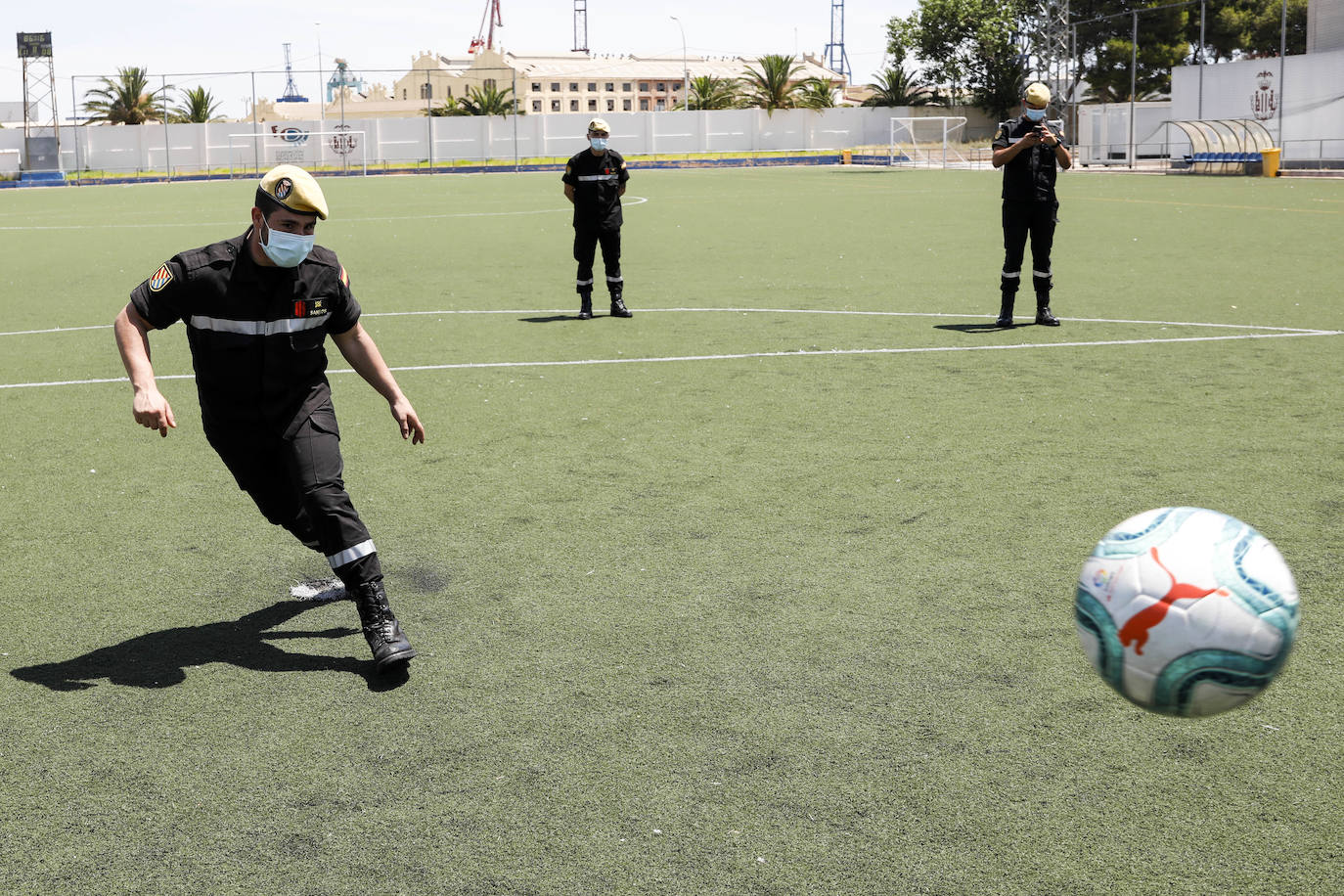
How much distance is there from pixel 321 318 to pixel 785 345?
7.11m

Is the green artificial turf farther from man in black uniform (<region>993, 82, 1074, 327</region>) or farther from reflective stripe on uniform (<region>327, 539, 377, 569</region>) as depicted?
man in black uniform (<region>993, 82, 1074, 327</region>)

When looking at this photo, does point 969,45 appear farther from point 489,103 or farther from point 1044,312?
point 1044,312

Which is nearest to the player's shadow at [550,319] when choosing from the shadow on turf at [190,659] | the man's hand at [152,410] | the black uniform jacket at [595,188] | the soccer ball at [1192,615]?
the black uniform jacket at [595,188]

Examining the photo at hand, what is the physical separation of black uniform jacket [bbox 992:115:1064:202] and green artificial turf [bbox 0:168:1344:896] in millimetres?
1283

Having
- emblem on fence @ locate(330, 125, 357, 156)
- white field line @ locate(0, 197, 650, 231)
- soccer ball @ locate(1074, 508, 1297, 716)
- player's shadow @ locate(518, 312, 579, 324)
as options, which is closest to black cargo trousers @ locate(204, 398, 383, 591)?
soccer ball @ locate(1074, 508, 1297, 716)

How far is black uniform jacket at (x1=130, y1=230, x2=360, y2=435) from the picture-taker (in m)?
4.85

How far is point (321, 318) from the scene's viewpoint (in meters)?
5.01

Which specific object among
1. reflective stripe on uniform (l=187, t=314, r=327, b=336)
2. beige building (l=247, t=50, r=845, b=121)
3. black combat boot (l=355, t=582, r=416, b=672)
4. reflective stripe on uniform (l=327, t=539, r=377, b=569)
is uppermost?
beige building (l=247, t=50, r=845, b=121)

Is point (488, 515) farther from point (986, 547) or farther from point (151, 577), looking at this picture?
point (986, 547)

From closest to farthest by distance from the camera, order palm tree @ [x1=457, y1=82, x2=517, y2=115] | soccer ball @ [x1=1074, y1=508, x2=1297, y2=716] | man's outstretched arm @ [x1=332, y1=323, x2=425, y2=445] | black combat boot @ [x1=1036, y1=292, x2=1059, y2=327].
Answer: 1. soccer ball @ [x1=1074, y1=508, x2=1297, y2=716]
2. man's outstretched arm @ [x1=332, y1=323, x2=425, y2=445]
3. black combat boot @ [x1=1036, y1=292, x2=1059, y2=327]
4. palm tree @ [x1=457, y1=82, x2=517, y2=115]

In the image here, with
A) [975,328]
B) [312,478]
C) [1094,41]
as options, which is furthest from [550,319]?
[1094,41]

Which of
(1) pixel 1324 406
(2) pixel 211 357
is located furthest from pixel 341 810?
(1) pixel 1324 406

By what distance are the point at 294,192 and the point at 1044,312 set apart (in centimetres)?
926

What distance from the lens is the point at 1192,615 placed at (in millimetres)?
3311
